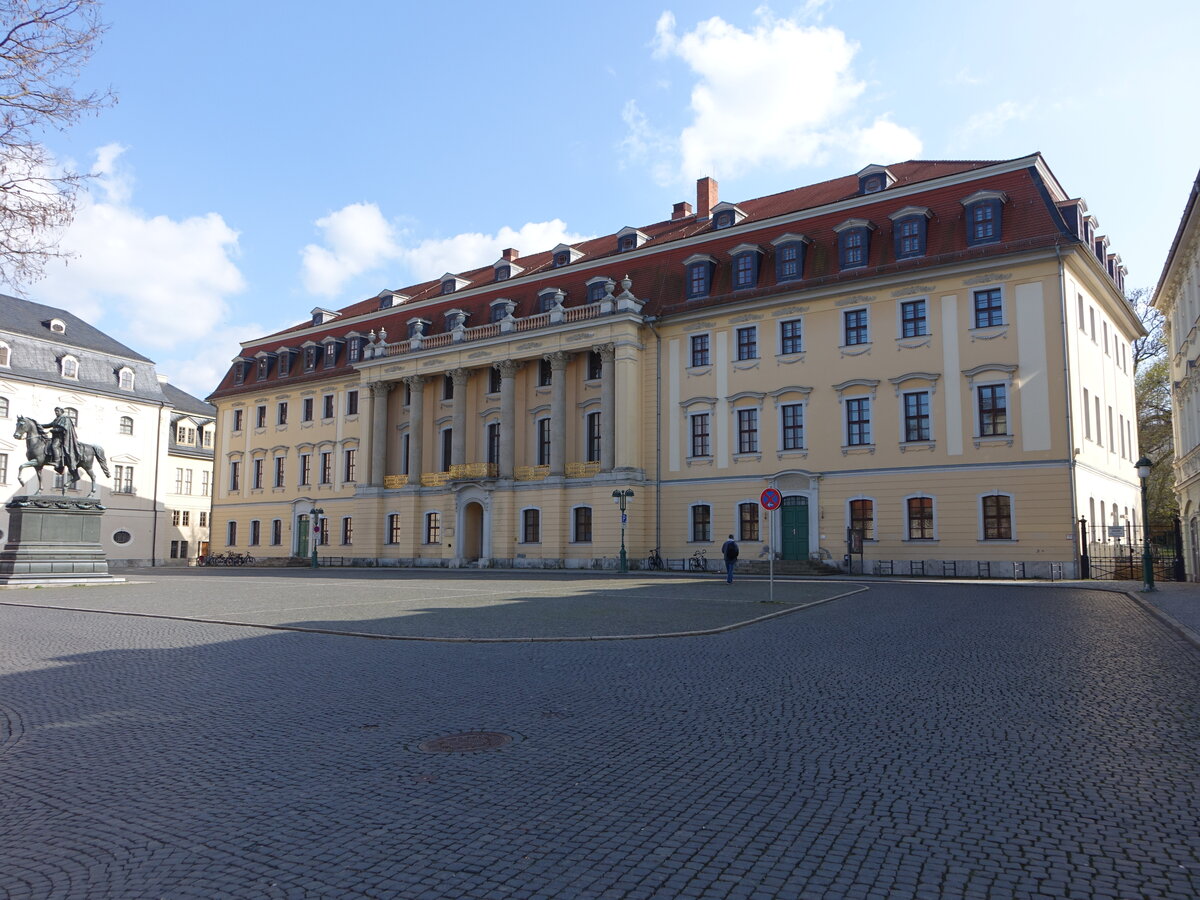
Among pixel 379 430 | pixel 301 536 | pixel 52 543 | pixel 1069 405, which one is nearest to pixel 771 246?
pixel 1069 405

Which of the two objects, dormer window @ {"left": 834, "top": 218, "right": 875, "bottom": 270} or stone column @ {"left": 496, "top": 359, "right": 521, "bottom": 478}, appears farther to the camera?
stone column @ {"left": 496, "top": 359, "right": 521, "bottom": 478}

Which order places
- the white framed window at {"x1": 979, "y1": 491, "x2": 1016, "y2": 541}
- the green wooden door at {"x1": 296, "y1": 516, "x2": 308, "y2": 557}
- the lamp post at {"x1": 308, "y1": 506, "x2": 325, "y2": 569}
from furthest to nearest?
the green wooden door at {"x1": 296, "y1": 516, "x2": 308, "y2": 557} → the lamp post at {"x1": 308, "y1": 506, "x2": 325, "y2": 569} → the white framed window at {"x1": 979, "y1": 491, "x2": 1016, "y2": 541}

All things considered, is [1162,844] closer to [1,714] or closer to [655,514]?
[1,714]

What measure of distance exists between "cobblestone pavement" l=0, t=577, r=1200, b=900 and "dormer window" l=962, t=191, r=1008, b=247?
1014 inches

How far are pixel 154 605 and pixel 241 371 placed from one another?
149ft

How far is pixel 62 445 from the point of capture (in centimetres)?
3014

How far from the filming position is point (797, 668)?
10805 millimetres

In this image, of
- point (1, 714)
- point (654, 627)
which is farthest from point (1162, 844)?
point (654, 627)

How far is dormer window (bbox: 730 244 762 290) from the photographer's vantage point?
3969 centimetres

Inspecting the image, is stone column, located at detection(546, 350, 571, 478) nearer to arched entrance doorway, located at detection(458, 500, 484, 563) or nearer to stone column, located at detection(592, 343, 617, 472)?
stone column, located at detection(592, 343, 617, 472)

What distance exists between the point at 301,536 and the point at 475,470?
16.0 meters

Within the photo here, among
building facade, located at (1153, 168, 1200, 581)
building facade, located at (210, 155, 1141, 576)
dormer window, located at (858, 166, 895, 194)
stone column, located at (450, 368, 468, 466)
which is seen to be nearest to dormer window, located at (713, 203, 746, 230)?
building facade, located at (210, 155, 1141, 576)

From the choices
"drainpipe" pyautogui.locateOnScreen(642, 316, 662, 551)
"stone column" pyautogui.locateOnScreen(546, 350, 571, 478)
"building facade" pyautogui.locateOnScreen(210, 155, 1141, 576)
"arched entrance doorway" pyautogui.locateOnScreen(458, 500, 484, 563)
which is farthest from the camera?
"arched entrance doorway" pyautogui.locateOnScreen(458, 500, 484, 563)

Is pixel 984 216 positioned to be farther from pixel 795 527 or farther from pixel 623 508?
pixel 623 508
